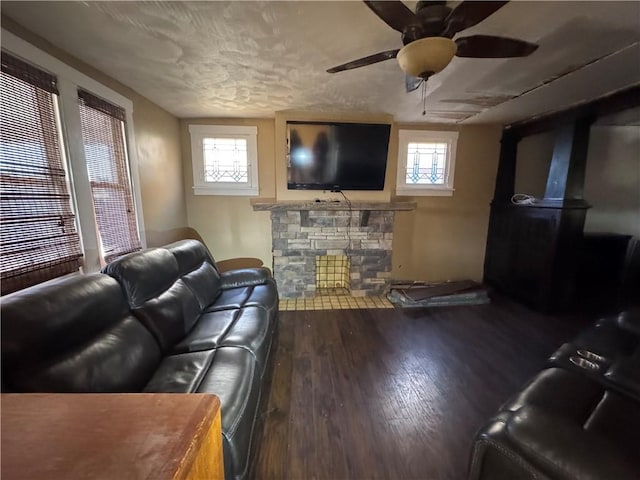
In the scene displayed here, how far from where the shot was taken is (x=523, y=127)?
3428 mm

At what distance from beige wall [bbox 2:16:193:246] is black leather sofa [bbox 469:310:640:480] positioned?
3038 millimetres

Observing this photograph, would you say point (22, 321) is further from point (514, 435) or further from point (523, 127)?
point (523, 127)

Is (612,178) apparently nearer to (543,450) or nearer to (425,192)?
(425,192)

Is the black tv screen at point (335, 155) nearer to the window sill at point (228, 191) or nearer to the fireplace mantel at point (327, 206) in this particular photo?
the fireplace mantel at point (327, 206)

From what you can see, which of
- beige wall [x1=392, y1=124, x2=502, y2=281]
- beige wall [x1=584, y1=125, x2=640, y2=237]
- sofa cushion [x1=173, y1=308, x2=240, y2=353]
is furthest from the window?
beige wall [x1=584, y1=125, x2=640, y2=237]

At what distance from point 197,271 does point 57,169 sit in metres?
1.15

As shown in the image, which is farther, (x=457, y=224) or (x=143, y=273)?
(x=457, y=224)

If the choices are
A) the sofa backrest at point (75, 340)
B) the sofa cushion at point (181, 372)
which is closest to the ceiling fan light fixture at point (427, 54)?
the sofa cushion at point (181, 372)

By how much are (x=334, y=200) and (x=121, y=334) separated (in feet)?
8.71

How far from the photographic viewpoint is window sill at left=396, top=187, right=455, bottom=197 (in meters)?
3.78

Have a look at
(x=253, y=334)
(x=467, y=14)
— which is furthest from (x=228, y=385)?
(x=467, y=14)

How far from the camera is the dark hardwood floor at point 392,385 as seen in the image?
4.55 ft

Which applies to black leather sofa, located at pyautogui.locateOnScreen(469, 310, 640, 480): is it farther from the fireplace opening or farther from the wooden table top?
the fireplace opening

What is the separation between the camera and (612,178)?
11.3 feet
